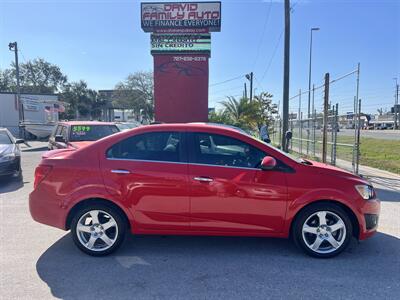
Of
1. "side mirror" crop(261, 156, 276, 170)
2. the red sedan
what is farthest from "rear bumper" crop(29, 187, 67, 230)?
"side mirror" crop(261, 156, 276, 170)

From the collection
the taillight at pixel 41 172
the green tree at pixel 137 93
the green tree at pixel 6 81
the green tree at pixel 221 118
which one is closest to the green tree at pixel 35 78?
the green tree at pixel 6 81

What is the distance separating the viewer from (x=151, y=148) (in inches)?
154

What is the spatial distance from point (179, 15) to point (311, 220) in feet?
39.9

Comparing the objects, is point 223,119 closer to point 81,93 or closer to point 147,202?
point 147,202

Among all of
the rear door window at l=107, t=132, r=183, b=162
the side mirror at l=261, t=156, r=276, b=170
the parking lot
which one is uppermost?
the rear door window at l=107, t=132, r=183, b=162

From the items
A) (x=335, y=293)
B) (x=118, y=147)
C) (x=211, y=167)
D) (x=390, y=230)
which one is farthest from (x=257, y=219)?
(x=390, y=230)

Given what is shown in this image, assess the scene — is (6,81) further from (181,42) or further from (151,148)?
(151,148)

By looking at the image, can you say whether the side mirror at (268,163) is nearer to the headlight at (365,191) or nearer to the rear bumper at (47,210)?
the headlight at (365,191)

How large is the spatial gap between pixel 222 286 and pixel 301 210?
4.49 feet

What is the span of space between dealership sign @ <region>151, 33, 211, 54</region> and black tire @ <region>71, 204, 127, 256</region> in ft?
37.4

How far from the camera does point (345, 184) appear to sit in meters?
3.78

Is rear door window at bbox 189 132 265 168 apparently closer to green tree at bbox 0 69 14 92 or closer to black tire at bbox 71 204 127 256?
black tire at bbox 71 204 127 256

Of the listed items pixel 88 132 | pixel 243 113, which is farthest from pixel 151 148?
pixel 243 113

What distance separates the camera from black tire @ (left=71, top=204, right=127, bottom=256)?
3.85m
